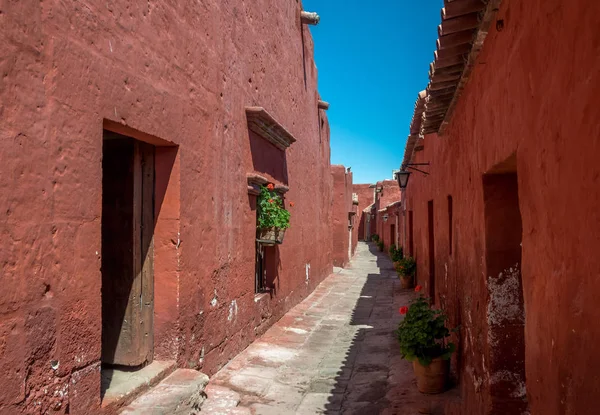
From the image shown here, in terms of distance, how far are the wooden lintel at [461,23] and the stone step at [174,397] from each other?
331 centimetres

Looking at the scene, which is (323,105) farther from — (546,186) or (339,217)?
(546,186)

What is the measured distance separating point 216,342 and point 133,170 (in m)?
2.07

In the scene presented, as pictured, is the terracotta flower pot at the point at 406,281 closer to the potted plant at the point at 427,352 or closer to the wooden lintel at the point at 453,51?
the potted plant at the point at 427,352

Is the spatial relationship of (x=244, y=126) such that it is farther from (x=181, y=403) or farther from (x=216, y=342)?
(x=181, y=403)

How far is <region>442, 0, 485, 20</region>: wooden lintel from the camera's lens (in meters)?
3.32

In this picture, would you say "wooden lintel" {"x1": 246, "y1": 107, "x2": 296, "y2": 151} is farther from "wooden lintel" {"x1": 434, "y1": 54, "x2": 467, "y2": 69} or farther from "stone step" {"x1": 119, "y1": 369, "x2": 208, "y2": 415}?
"stone step" {"x1": 119, "y1": 369, "x2": 208, "y2": 415}

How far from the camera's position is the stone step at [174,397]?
3596 mm

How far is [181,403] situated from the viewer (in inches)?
151

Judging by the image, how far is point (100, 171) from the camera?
10.9 feet

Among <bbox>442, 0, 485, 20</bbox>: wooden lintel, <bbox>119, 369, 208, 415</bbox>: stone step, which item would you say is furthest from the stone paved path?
<bbox>442, 0, 485, 20</bbox>: wooden lintel

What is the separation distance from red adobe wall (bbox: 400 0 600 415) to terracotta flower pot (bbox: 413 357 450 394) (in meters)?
0.67

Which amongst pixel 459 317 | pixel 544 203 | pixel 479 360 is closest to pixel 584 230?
pixel 544 203

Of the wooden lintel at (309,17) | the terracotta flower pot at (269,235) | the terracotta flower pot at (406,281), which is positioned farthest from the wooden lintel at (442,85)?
the terracotta flower pot at (406,281)

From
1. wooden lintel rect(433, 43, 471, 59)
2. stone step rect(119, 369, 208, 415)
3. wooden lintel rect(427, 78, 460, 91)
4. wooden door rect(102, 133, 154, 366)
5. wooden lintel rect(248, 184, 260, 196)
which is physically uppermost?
wooden lintel rect(433, 43, 471, 59)
